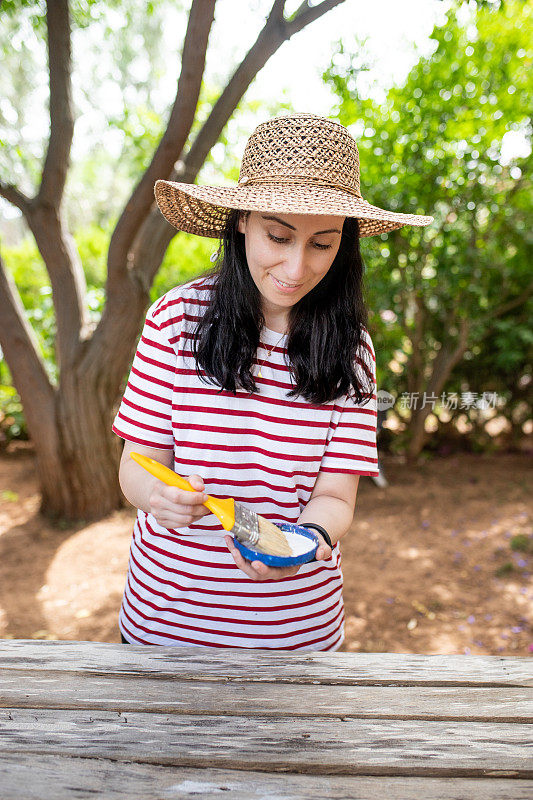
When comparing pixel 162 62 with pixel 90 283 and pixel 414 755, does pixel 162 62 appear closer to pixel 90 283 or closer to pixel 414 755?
pixel 90 283

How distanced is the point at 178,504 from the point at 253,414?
0.96 ft

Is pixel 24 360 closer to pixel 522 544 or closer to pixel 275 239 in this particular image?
pixel 275 239

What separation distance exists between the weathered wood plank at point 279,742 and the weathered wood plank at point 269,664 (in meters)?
0.13

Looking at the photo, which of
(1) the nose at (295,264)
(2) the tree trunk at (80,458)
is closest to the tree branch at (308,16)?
(1) the nose at (295,264)

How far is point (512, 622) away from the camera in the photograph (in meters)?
3.04

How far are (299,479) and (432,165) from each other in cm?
345

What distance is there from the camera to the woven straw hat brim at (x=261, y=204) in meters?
1.12

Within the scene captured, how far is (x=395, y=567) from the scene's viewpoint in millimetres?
3584

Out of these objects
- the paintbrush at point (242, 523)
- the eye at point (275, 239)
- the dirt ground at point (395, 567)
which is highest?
the eye at point (275, 239)

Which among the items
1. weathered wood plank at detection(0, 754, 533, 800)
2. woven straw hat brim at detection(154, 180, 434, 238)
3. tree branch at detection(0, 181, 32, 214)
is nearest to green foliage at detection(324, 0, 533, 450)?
tree branch at detection(0, 181, 32, 214)

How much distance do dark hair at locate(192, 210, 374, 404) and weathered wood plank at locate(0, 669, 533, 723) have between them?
1.96 feet

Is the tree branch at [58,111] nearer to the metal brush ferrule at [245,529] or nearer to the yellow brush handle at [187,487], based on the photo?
the yellow brush handle at [187,487]

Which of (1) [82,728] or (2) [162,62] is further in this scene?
(2) [162,62]

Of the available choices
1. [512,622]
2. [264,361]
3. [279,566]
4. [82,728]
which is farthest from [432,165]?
[82,728]
